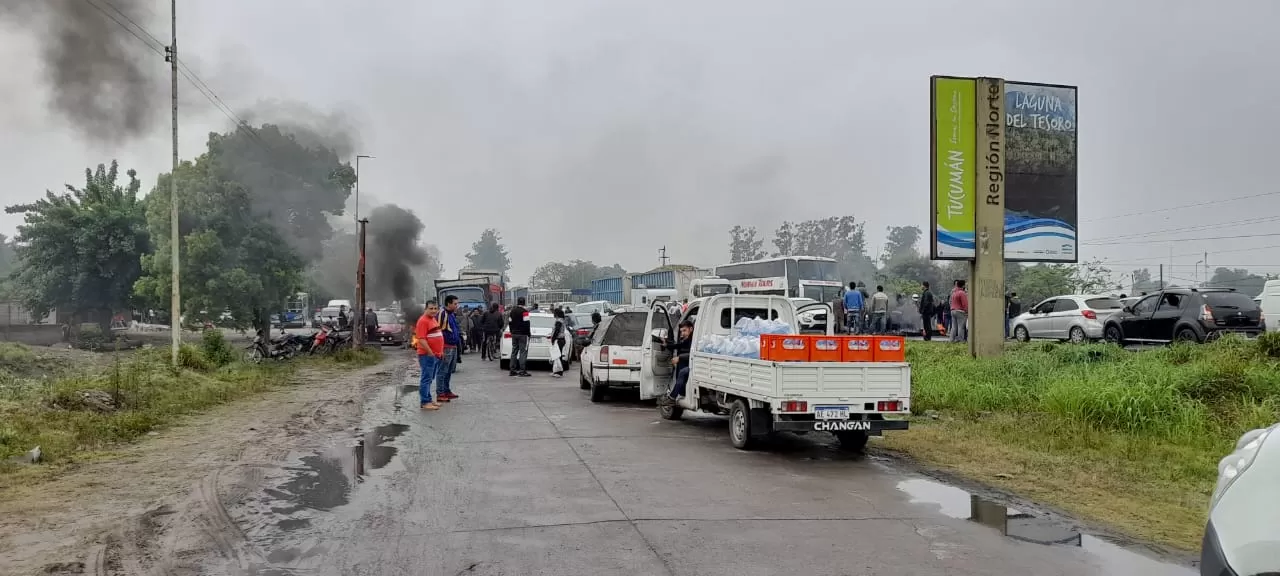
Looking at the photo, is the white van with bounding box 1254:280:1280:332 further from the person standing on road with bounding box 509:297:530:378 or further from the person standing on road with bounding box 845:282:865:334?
the person standing on road with bounding box 509:297:530:378

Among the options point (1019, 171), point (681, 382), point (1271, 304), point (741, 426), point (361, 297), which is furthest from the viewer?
point (361, 297)

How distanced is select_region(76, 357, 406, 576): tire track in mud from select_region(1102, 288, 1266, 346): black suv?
16.0 m

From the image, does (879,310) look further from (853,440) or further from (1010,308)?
(853,440)

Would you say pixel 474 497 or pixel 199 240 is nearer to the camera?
pixel 474 497

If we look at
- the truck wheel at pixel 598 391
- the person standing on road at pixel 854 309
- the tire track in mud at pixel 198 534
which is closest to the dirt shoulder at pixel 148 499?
the tire track in mud at pixel 198 534

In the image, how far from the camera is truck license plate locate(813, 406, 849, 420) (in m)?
8.59

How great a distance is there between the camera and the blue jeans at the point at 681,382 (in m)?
11.1

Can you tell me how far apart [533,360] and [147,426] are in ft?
35.9

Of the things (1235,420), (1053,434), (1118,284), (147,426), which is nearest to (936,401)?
(1053,434)

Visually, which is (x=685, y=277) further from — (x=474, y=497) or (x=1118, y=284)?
(x=474, y=497)

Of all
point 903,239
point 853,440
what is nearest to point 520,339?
point 853,440

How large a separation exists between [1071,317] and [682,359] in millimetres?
14346

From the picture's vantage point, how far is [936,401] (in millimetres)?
12734

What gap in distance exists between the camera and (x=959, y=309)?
65.7 ft
